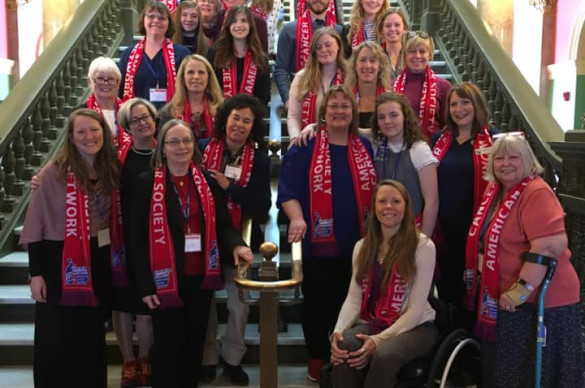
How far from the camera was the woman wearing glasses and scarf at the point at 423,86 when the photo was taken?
382 cm

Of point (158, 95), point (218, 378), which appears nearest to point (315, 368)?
point (218, 378)

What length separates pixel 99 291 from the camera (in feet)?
10.3

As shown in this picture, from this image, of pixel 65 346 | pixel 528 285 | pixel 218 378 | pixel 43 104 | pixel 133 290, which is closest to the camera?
pixel 528 285

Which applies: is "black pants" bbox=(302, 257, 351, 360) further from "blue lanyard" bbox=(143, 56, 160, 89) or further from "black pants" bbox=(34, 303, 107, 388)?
"blue lanyard" bbox=(143, 56, 160, 89)

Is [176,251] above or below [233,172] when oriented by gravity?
below

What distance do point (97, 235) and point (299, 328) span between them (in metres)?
1.42

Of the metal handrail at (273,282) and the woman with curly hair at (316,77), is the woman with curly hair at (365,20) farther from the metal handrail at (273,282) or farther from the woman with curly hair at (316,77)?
the metal handrail at (273,282)

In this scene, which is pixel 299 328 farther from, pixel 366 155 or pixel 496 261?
pixel 496 261

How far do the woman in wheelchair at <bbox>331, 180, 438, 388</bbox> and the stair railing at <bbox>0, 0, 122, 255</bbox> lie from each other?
8.62 feet

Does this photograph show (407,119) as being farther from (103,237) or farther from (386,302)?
(103,237)

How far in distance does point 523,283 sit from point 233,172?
1498 millimetres

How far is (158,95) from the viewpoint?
4.37 m

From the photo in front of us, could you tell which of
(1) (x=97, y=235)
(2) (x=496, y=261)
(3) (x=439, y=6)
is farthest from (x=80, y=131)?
(3) (x=439, y=6)

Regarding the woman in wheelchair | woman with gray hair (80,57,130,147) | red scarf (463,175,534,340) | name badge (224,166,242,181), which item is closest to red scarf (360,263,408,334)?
the woman in wheelchair
